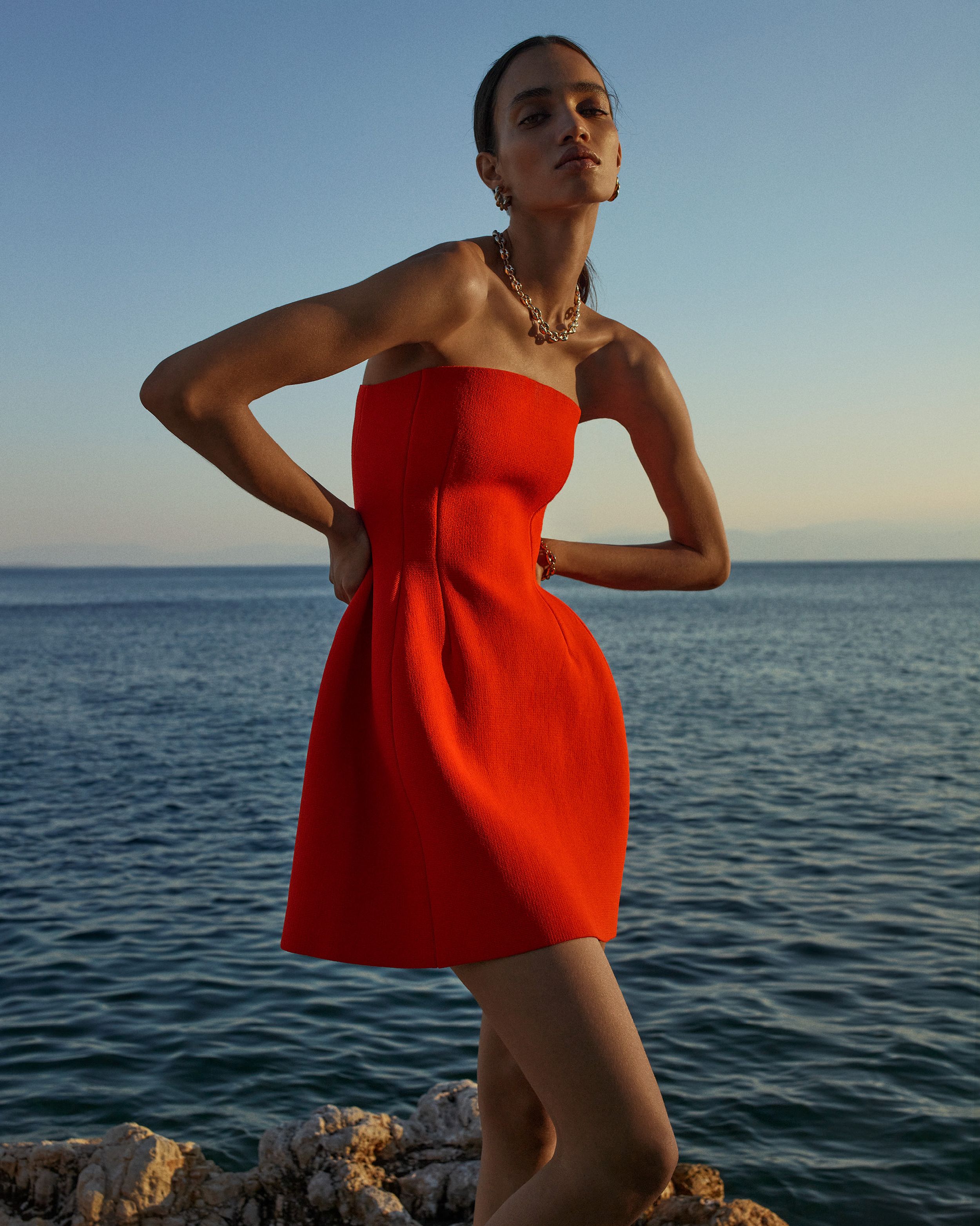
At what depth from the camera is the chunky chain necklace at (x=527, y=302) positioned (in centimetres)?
224

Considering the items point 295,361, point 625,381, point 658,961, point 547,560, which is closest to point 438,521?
point 295,361

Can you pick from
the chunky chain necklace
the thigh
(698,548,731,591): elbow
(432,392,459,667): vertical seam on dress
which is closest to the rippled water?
(698,548,731,591): elbow

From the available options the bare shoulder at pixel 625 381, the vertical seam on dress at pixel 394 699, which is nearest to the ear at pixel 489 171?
the bare shoulder at pixel 625 381

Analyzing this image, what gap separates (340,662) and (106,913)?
886cm

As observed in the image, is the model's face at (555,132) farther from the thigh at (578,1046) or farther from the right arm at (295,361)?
the thigh at (578,1046)

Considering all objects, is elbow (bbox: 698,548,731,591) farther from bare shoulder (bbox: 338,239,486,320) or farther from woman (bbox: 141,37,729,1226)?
bare shoulder (bbox: 338,239,486,320)

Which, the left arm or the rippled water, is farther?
the rippled water

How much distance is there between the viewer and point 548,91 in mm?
2227

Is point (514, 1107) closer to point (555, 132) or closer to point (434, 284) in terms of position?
point (434, 284)

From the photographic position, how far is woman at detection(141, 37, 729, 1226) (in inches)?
69.9

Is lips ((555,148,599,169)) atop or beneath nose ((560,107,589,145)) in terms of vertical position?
beneath

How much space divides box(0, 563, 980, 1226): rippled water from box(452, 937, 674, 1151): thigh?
410cm

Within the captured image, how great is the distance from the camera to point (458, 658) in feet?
6.68

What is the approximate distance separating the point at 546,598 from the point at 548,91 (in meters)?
0.95
